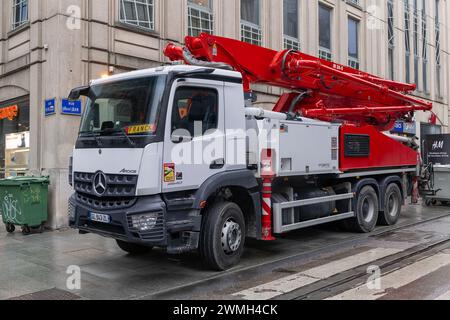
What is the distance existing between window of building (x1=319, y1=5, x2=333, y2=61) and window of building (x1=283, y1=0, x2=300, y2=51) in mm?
1693

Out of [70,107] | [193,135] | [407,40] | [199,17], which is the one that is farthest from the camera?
[407,40]

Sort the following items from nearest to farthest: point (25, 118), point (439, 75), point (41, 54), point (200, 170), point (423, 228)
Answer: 1. point (200, 170)
2. point (423, 228)
3. point (41, 54)
4. point (25, 118)
5. point (439, 75)

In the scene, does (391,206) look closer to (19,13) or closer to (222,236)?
(222,236)

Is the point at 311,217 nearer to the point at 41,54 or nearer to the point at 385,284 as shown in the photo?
the point at 385,284

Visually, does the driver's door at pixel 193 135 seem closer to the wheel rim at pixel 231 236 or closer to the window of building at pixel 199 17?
the wheel rim at pixel 231 236

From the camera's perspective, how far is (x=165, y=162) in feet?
19.7

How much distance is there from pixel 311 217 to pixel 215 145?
2808mm

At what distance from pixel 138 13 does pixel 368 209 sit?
25.3 feet

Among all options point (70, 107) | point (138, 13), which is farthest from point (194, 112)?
point (138, 13)

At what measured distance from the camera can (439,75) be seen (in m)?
29.7

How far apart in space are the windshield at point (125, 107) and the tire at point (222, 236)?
156 centimetres

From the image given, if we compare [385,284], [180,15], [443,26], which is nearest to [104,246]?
[385,284]

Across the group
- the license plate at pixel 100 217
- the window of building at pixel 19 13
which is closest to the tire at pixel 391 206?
the license plate at pixel 100 217

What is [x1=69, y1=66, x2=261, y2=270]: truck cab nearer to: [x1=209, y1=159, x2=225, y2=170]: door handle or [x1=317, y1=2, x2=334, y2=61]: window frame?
[x1=209, y1=159, x2=225, y2=170]: door handle
